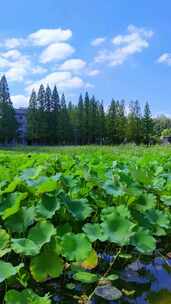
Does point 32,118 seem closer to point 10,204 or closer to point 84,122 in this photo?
point 84,122

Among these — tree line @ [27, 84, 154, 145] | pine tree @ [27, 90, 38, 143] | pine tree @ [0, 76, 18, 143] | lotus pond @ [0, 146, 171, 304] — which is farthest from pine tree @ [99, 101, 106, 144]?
lotus pond @ [0, 146, 171, 304]

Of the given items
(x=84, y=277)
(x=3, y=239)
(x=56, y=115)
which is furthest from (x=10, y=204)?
(x=56, y=115)

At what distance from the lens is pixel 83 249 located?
1613 mm

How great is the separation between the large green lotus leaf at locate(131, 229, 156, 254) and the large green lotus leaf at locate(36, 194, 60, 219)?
359 millimetres

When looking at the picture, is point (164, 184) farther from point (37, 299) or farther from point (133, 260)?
point (37, 299)

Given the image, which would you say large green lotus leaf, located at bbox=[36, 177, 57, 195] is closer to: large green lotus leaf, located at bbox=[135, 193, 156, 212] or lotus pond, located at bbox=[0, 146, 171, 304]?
lotus pond, located at bbox=[0, 146, 171, 304]

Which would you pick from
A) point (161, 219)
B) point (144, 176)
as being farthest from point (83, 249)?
point (144, 176)

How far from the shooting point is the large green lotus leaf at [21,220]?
5.87ft

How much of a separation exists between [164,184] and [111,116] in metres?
59.2

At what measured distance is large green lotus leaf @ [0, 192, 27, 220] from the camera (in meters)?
1.77

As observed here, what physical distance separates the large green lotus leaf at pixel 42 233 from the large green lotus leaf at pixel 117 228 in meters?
0.22

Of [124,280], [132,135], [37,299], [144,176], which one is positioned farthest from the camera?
[132,135]

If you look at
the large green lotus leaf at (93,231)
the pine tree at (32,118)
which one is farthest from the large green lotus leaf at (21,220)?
the pine tree at (32,118)

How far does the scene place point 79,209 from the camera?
1923mm
